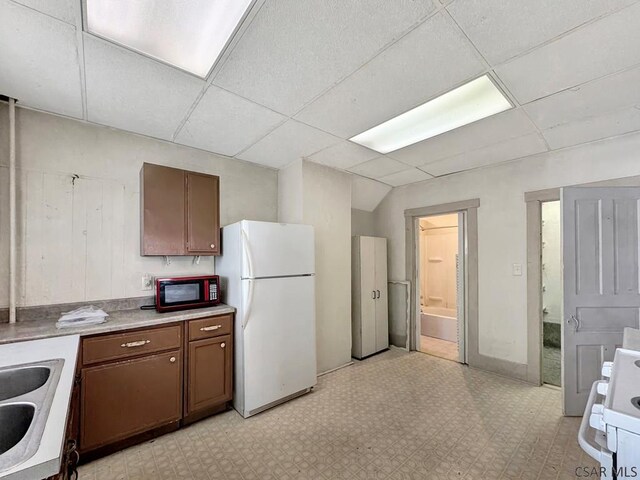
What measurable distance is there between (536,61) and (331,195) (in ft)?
7.23

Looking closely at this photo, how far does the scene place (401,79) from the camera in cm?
180

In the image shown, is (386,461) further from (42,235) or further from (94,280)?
(42,235)

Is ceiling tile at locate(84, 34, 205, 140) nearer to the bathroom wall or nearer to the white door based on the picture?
the white door

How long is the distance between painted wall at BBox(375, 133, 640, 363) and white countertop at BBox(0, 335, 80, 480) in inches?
148

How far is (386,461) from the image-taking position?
1918 mm

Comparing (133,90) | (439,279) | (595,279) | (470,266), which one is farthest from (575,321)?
(133,90)

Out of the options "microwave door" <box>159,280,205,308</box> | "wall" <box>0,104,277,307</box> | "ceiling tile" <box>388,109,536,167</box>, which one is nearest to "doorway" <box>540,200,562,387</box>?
"ceiling tile" <box>388,109,536,167</box>

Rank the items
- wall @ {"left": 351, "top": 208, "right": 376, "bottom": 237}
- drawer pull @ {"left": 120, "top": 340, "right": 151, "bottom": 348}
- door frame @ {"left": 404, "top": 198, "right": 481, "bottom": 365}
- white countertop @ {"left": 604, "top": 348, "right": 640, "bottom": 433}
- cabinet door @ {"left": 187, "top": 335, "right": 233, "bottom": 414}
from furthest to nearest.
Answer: wall @ {"left": 351, "top": 208, "right": 376, "bottom": 237} < door frame @ {"left": 404, "top": 198, "right": 481, "bottom": 365} < cabinet door @ {"left": 187, "top": 335, "right": 233, "bottom": 414} < drawer pull @ {"left": 120, "top": 340, "right": 151, "bottom": 348} < white countertop @ {"left": 604, "top": 348, "right": 640, "bottom": 433}

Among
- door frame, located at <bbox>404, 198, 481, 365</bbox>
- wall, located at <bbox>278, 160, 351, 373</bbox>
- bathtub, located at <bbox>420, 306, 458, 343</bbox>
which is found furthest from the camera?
bathtub, located at <bbox>420, 306, 458, 343</bbox>

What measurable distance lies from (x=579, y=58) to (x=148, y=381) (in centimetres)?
344

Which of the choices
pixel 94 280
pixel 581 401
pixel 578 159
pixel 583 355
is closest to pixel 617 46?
pixel 578 159

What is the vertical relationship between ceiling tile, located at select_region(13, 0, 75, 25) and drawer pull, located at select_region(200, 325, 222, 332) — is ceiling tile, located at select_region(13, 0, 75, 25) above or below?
above

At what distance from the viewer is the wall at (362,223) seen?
440cm

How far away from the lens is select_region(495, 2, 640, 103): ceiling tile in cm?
137
